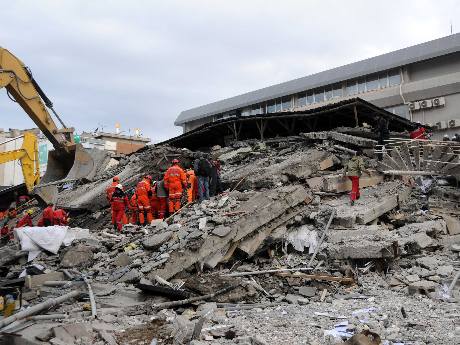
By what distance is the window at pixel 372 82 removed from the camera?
26.9 meters

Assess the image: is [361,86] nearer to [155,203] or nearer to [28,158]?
[155,203]

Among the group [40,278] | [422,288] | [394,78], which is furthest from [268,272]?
[394,78]

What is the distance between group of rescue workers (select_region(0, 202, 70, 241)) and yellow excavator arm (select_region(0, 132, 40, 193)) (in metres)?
1.14

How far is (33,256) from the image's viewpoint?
942 centimetres

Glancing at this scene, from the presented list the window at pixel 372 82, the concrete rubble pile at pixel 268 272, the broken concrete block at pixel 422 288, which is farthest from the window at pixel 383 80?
the broken concrete block at pixel 422 288

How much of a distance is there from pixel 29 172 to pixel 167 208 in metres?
4.72

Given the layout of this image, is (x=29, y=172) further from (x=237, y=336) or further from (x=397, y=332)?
(x=397, y=332)

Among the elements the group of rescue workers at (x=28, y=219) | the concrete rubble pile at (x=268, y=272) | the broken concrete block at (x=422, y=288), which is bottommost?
the broken concrete block at (x=422, y=288)

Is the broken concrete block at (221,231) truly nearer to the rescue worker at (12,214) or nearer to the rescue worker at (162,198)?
the rescue worker at (162,198)

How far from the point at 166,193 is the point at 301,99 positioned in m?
20.0

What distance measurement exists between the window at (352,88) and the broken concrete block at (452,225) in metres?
18.2

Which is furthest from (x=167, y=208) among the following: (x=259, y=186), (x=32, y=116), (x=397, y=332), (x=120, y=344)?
(x=397, y=332)

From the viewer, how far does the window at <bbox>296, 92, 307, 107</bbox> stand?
30.0 m

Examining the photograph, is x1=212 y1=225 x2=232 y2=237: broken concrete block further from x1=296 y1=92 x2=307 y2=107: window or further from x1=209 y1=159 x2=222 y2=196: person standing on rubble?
x1=296 y1=92 x2=307 y2=107: window
